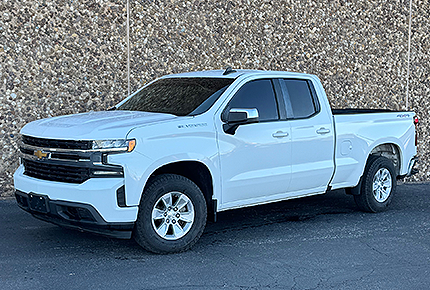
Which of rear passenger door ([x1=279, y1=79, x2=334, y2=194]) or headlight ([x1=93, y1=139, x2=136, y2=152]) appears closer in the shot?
headlight ([x1=93, y1=139, x2=136, y2=152])

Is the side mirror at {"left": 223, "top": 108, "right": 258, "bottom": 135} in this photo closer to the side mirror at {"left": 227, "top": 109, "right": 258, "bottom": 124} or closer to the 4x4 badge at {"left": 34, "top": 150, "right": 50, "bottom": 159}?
the side mirror at {"left": 227, "top": 109, "right": 258, "bottom": 124}

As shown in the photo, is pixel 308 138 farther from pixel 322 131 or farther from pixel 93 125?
pixel 93 125

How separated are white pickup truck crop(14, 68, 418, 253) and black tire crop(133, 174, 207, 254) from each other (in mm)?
11

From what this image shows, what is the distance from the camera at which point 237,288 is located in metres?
4.92

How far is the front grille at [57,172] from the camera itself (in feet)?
18.1

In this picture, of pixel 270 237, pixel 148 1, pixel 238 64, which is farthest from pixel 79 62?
pixel 270 237

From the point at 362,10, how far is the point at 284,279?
7.85 meters

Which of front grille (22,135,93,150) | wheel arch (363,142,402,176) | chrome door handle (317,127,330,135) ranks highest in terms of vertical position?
front grille (22,135,93,150)

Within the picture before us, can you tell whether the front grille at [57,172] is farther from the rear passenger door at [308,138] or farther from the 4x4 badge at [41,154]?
the rear passenger door at [308,138]

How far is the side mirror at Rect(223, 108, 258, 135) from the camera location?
6148 millimetres

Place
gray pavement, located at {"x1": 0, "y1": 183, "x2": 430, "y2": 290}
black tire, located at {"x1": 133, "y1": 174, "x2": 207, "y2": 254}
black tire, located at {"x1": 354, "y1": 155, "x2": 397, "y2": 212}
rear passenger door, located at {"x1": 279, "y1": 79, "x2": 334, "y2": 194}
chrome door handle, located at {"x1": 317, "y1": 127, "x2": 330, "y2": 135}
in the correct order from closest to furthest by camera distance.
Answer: gray pavement, located at {"x1": 0, "y1": 183, "x2": 430, "y2": 290}
black tire, located at {"x1": 133, "y1": 174, "x2": 207, "y2": 254}
rear passenger door, located at {"x1": 279, "y1": 79, "x2": 334, "y2": 194}
chrome door handle, located at {"x1": 317, "y1": 127, "x2": 330, "y2": 135}
black tire, located at {"x1": 354, "y1": 155, "x2": 397, "y2": 212}

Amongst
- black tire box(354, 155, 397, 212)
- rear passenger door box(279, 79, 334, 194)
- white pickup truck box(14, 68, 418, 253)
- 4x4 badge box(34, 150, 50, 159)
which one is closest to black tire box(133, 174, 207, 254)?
white pickup truck box(14, 68, 418, 253)

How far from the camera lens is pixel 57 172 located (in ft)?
18.6

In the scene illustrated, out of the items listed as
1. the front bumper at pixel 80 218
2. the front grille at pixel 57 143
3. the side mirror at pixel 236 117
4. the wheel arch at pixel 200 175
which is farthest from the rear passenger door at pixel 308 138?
the front grille at pixel 57 143
